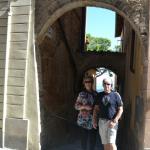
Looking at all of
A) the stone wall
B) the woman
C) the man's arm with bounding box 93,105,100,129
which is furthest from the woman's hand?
the stone wall

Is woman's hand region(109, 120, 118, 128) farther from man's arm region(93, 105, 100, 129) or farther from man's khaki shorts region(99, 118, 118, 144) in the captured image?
man's arm region(93, 105, 100, 129)

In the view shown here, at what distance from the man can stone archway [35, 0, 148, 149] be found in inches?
40.3

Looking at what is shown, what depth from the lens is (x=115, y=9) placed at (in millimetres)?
8414

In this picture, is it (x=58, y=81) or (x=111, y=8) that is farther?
(x=58, y=81)

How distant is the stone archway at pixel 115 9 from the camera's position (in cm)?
803

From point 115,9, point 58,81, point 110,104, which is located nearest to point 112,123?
point 110,104

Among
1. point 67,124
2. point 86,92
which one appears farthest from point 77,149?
point 86,92

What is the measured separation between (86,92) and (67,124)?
6.31m

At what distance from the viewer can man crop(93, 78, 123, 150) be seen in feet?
23.9

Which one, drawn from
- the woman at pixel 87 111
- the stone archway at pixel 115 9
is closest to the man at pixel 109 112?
the woman at pixel 87 111

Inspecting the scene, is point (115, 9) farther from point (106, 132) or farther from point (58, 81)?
point (58, 81)

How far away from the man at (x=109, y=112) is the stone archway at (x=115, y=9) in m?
1.02

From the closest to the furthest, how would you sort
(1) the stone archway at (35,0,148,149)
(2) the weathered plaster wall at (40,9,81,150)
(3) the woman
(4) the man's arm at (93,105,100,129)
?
1. (4) the man's arm at (93,105,100,129)
2. (3) the woman
3. (1) the stone archway at (35,0,148,149)
4. (2) the weathered plaster wall at (40,9,81,150)

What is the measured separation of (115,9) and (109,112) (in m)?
2.21
